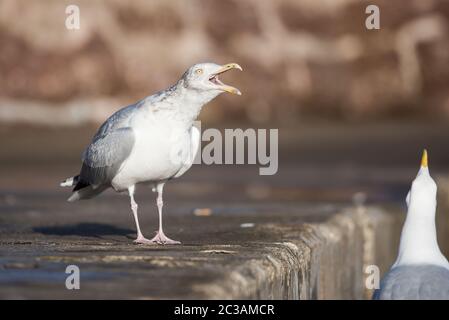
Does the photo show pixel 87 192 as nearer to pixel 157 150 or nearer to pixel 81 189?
pixel 81 189

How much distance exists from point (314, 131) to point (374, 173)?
76.5 inches

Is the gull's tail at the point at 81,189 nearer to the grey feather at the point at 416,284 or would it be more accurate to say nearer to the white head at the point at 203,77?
the white head at the point at 203,77

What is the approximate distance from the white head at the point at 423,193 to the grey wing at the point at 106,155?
1.56 meters

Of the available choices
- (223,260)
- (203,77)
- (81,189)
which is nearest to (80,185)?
(81,189)

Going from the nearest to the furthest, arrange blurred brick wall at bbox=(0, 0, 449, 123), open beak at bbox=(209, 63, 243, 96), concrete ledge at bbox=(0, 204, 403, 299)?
1. concrete ledge at bbox=(0, 204, 403, 299)
2. open beak at bbox=(209, 63, 243, 96)
3. blurred brick wall at bbox=(0, 0, 449, 123)

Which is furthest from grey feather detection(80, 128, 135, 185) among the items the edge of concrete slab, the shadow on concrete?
the edge of concrete slab

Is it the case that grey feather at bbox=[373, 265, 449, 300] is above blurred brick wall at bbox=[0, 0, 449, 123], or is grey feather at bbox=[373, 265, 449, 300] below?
below

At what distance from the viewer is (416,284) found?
593 cm

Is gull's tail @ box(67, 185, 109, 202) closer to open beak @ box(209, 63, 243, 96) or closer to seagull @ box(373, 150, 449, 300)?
open beak @ box(209, 63, 243, 96)

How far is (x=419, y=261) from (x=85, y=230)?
2220 mm

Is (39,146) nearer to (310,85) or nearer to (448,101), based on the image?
(310,85)

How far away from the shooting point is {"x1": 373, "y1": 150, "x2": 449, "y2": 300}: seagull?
19.1 ft

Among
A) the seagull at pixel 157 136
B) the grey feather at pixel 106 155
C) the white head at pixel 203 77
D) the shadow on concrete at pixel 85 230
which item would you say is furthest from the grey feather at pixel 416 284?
the shadow on concrete at pixel 85 230

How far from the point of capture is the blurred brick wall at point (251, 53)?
51.5 ft
